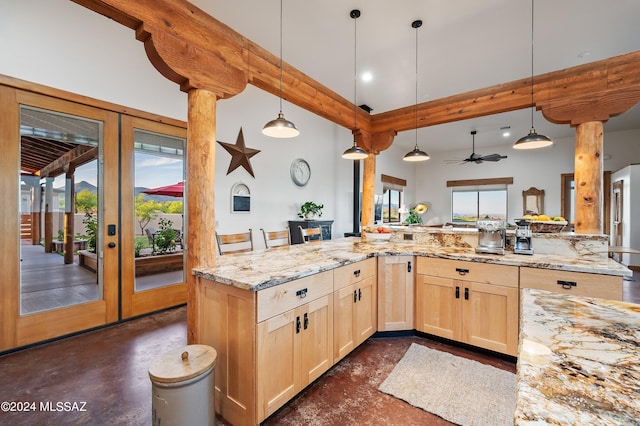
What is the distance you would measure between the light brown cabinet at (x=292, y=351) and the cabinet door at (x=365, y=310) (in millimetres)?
441

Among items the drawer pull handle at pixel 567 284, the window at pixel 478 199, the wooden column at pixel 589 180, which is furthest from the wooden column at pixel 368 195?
the window at pixel 478 199

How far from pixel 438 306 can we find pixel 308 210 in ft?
10.2

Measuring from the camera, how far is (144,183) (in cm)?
353

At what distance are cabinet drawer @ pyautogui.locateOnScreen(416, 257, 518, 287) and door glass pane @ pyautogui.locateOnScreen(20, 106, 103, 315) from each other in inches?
140

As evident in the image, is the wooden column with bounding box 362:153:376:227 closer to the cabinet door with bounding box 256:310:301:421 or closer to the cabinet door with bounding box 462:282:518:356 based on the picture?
the cabinet door with bounding box 462:282:518:356

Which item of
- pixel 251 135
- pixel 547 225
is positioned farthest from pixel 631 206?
pixel 251 135

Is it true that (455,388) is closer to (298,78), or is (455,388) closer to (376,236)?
(376,236)

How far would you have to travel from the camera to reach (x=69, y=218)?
3086 millimetres

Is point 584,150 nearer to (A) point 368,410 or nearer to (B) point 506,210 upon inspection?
(A) point 368,410

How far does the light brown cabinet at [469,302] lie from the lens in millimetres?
2467

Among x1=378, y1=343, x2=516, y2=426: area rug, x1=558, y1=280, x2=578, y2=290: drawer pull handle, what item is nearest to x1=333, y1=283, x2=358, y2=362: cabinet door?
x1=378, y1=343, x2=516, y2=426: area rug

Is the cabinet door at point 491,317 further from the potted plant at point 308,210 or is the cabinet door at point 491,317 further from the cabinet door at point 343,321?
the potted plant at point 308,210

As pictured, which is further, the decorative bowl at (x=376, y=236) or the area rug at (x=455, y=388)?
the decorative bowl at (x=376, y=236)

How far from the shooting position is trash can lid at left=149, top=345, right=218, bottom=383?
56.5 inches
